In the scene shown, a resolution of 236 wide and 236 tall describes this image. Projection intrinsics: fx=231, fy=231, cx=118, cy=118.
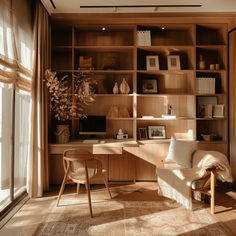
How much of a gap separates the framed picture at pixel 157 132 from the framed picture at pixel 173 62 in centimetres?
109

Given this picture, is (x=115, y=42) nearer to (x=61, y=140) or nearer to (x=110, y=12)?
(x=110, y=12)

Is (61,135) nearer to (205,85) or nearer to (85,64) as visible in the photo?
(85,64)

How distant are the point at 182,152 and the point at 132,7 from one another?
8.01 ft

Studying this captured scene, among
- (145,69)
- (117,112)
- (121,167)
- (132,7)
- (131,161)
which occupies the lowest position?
(121,167)

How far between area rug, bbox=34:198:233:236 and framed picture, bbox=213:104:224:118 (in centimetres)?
179

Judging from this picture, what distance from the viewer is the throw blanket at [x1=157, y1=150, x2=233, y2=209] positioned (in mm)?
2891

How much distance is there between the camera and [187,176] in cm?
300

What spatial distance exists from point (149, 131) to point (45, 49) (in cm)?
227

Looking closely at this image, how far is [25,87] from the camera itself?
3217mm

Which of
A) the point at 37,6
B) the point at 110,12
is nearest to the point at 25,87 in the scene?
the point at 37,6

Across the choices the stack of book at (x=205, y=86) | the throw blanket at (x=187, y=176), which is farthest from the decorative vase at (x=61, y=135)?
the stack of book at (x=205, y=86)

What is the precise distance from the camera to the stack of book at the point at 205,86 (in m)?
4.14

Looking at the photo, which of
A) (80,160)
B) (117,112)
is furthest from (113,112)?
(80,160)

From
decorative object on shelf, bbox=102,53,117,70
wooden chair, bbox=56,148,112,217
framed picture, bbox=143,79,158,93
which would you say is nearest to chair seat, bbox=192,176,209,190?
wooden chair, bbox=56,148,112,217
